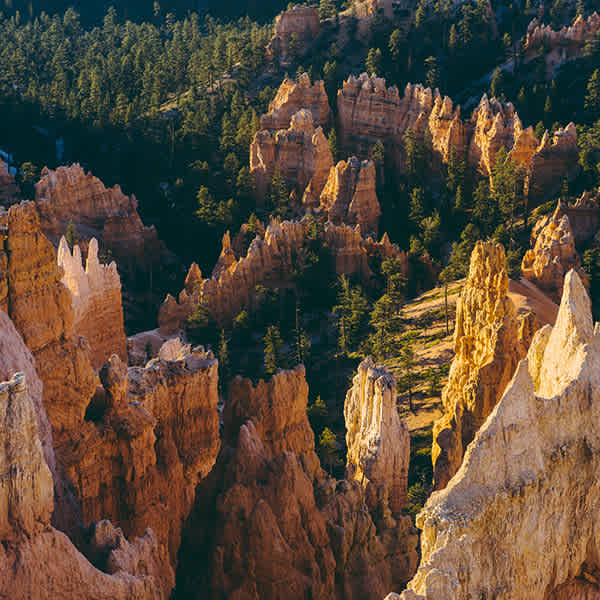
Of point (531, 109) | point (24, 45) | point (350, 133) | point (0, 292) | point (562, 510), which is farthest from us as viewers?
point (24, 45)

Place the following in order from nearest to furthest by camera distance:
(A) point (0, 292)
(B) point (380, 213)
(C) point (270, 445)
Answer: (A) point (0, 292)
(C) point (270, 445)
(B) point (380, 213)

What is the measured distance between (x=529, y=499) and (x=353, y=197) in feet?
188

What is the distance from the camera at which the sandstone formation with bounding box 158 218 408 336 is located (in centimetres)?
6338

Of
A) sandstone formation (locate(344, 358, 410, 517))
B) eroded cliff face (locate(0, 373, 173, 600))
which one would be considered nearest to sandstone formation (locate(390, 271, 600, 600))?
eroded cliff face (locate(0, 373, 173, 600))

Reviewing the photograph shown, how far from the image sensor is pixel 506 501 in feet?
58.6

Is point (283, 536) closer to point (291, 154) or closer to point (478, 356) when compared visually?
point (478, 356)

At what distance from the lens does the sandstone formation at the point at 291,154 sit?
82.2 metres

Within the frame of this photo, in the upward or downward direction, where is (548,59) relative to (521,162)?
upward

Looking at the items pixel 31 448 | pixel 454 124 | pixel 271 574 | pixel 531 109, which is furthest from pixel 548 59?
pixel 31 448

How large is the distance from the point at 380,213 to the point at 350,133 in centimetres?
1637

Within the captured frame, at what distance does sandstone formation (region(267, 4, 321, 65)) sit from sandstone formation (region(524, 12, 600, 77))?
2878 cm

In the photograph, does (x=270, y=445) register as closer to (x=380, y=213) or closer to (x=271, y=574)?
(x=271, y=574)

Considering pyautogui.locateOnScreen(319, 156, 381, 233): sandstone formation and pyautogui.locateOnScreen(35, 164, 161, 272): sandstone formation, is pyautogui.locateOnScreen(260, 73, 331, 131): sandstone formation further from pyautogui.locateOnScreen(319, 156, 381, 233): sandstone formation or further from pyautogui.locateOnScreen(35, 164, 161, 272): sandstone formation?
pyautogui.locateOnScreen(35, 164, 161, 272): sandstone formation

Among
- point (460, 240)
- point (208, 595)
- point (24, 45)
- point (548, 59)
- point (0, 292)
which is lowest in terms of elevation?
point (208, 595)
